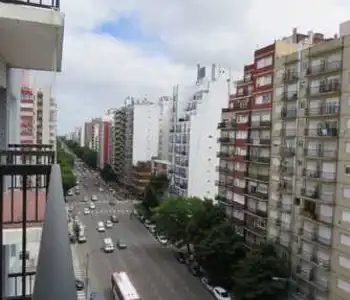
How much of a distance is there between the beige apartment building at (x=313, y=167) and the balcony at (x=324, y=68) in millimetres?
24

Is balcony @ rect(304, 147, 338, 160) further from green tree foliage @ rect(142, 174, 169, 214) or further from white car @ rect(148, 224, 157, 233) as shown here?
green tree foliage @ rect(142, 174, 169, 214)

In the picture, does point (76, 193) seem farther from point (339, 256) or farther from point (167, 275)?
point (339, 256)

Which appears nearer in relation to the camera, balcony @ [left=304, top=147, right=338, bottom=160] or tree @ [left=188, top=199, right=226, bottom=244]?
balcony @ [left=304, top=147, right=338, bottom=160]

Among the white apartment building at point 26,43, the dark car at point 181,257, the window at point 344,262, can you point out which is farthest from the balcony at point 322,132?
the dark car at point 181,257

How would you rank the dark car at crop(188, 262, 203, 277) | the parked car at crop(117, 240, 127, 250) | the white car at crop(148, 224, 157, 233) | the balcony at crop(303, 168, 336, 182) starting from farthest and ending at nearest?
the white car at crop(148, 224, 157, 233), the parked car at crop(117, 240, 127, 250), the dark car at crop(188, 262, 203, 277), the balcony at crop(303, 168, 336, 182)

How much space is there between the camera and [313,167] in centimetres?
2014

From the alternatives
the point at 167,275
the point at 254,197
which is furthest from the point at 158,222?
the point at 254,197

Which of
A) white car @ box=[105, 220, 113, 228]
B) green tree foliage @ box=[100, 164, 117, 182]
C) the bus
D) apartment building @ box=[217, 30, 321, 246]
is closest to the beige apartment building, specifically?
apartment building @ box=[217, 30, 321, 246]

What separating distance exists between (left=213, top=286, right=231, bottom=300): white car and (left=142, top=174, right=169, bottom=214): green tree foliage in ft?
64.4

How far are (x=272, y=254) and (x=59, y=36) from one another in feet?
66.9

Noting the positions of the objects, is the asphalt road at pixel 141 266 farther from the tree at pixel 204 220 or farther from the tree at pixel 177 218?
the tree at pixel 204 220

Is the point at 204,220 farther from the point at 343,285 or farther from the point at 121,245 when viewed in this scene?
the point at 343,285

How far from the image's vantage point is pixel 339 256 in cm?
1811

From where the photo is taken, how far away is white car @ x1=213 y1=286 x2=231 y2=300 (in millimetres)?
24500
